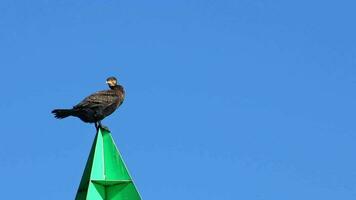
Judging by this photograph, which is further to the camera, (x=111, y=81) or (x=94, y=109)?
(x=111, y=81)

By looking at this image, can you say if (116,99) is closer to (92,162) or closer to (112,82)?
(112,82)

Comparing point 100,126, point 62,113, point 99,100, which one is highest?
point 99,100

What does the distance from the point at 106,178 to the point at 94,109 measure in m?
1.41

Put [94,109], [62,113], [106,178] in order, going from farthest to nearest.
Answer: [62,113] < [94,109] < [106,178]

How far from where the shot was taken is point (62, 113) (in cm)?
1059

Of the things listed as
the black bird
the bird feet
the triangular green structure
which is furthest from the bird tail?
the triangular green structure

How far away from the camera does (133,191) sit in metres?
9.34

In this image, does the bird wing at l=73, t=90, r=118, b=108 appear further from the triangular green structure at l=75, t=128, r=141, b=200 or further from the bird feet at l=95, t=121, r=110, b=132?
the triangular green structure at l=75, t=128, r=141, b=200

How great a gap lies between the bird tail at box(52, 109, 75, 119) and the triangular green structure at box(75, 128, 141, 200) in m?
1.05

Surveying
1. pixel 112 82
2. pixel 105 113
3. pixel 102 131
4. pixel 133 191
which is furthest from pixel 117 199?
pixel 112 82

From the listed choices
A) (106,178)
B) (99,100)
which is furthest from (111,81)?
(106,178)

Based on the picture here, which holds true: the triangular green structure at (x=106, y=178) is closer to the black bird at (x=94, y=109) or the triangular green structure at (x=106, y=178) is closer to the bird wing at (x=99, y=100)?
the black bird at (x=94, y=109)

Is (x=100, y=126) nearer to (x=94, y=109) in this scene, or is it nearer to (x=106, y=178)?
(x=94, y=109)

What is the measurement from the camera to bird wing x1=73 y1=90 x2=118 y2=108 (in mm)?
10516
